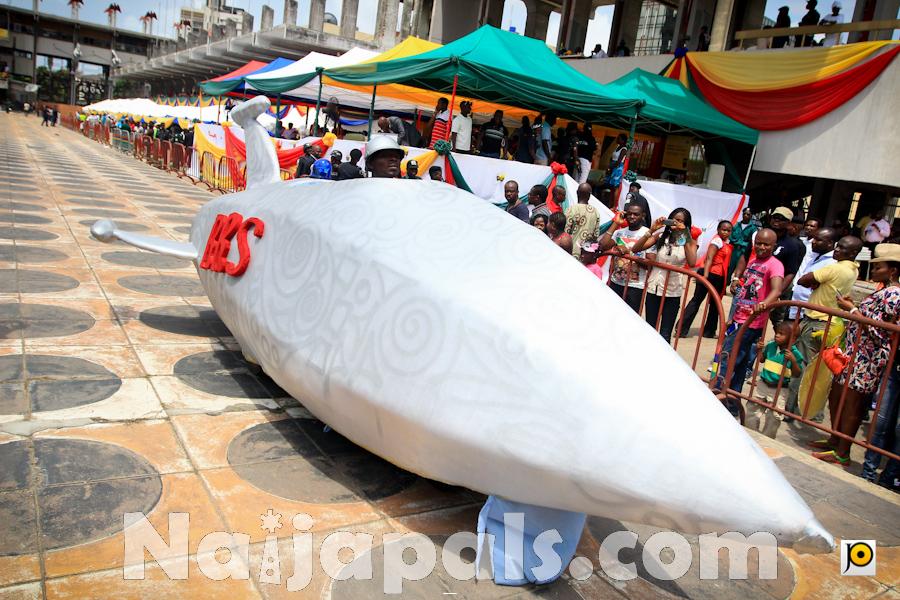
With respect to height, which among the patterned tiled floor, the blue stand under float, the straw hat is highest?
the straw hat

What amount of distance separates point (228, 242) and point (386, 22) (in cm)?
3484

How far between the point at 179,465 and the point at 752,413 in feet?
→ 14.9

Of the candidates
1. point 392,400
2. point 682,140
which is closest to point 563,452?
point 392,400

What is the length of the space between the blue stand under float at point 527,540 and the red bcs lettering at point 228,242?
2.14 m

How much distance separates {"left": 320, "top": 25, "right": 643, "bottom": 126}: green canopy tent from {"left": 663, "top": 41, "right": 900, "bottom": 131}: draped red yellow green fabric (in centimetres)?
436

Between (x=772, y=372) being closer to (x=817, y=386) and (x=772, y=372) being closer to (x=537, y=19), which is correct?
(x=817, y=386)

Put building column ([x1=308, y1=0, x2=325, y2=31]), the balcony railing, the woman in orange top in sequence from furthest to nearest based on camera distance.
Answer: building column ([x1=308, y1=0, x2=325, y2=31]), the balcony railing, the woman in orange top

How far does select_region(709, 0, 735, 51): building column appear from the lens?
57.0 ft

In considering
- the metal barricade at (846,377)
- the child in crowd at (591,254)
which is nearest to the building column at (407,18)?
the child in crowd at (591,254)

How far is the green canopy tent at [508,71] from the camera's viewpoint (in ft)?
33.3

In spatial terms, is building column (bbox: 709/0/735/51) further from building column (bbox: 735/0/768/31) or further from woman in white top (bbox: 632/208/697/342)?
woman in white top (bbox: 632/208/697/342)

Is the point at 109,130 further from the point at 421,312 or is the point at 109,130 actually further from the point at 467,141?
the point at 421,312

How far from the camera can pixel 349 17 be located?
38.6 metres

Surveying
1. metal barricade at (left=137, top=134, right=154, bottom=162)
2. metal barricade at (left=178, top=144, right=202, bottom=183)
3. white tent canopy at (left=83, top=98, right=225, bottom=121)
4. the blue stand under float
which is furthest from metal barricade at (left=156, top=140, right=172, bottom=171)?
the blue stand under float
